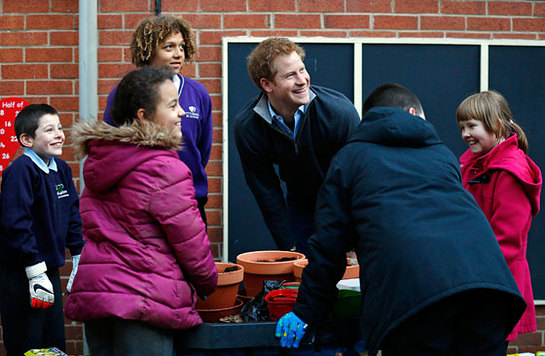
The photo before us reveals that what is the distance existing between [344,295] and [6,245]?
6.36ft

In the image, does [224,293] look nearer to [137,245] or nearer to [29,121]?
[137,245]

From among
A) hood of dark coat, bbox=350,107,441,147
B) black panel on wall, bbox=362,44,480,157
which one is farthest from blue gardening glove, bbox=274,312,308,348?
black panel on wall, bbox=362,44,480,157

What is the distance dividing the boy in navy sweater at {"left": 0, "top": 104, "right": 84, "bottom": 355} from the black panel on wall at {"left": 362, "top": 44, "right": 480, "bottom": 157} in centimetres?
208

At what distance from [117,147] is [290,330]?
0.87 metres

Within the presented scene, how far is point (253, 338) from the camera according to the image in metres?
2.13

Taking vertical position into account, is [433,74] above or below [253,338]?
above

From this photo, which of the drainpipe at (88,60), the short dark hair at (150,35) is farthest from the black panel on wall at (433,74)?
the drainpipe at (88,60)

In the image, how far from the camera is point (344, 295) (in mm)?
2248

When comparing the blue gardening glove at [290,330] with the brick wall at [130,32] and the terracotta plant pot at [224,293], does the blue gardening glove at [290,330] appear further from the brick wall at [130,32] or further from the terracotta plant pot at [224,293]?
the brick wall at [130,32]

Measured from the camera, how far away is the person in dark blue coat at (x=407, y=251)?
1.90 meters

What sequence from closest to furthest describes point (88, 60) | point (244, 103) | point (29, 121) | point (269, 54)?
point (269, 54) → point (29, 121) → point (88, 60) → point (244, 103)

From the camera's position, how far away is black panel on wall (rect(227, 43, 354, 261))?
13.4 ft

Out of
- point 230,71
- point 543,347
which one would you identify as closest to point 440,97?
point 230,71

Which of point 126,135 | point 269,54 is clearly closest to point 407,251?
point 126,135
